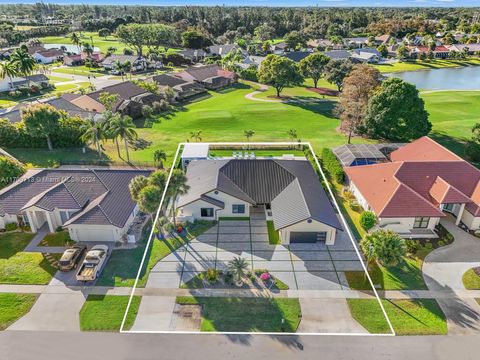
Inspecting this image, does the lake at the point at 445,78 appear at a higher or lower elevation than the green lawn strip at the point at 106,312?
higher

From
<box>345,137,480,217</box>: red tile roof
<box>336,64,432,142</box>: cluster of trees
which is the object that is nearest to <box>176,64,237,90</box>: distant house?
<box>336,64,432,142</box>: cluster of trees

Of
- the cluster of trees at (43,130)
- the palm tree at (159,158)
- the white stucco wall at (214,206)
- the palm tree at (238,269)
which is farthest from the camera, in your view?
the cluster of trees at (43,130)

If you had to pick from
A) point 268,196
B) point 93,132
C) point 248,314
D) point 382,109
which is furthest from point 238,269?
point 382,109

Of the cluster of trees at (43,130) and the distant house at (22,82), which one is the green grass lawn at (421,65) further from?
the distant house at (22,82)

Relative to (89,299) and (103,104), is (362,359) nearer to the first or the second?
(89,299)

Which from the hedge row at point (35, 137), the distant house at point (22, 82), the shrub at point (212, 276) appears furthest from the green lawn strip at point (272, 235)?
the distant house at point (22, 82)

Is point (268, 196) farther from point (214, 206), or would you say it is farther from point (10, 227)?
point (10, 227)
